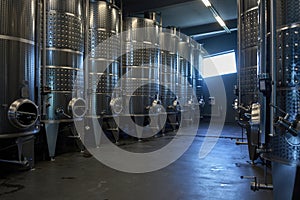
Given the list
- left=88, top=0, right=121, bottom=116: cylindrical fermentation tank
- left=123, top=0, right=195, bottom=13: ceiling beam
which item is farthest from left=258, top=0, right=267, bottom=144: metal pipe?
left=123, top=0, right=195, bottom=13: ceiling beam

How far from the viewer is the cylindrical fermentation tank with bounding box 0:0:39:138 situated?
10.2 feet

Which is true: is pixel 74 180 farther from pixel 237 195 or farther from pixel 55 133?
pixel 237 195

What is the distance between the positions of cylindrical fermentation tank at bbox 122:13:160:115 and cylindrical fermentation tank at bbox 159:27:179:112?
80cm

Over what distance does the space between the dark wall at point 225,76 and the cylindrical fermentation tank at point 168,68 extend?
4981 mm

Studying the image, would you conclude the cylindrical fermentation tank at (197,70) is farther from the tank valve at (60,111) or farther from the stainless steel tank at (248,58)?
the tank valve at (60,111)

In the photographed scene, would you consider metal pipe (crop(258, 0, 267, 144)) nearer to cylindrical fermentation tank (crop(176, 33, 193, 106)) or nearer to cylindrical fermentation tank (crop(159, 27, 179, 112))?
cylindrical fermentation tank (crop(159, 27, 179, 112))

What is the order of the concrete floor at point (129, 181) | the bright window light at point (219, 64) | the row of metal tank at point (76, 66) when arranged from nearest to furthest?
the concrete floor at point (129, 181)
the row of metal tank at point (76, 66)
the bright window light at point (219, 64)

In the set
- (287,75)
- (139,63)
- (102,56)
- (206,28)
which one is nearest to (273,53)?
(287,75)

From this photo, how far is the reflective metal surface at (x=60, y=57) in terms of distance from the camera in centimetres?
430

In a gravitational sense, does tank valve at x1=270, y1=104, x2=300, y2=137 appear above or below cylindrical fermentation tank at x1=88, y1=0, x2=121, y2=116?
below

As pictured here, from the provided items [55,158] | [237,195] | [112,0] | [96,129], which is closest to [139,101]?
[96,129]

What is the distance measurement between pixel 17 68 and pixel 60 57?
3.91 ft

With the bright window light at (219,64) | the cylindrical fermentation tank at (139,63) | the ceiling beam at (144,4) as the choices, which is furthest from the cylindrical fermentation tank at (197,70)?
the cylindrical fermentation tank at (139,63)

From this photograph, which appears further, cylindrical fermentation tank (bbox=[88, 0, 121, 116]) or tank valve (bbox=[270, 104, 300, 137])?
cylindrical fermentation tank (bbox=[88, 0, 121, 116])
